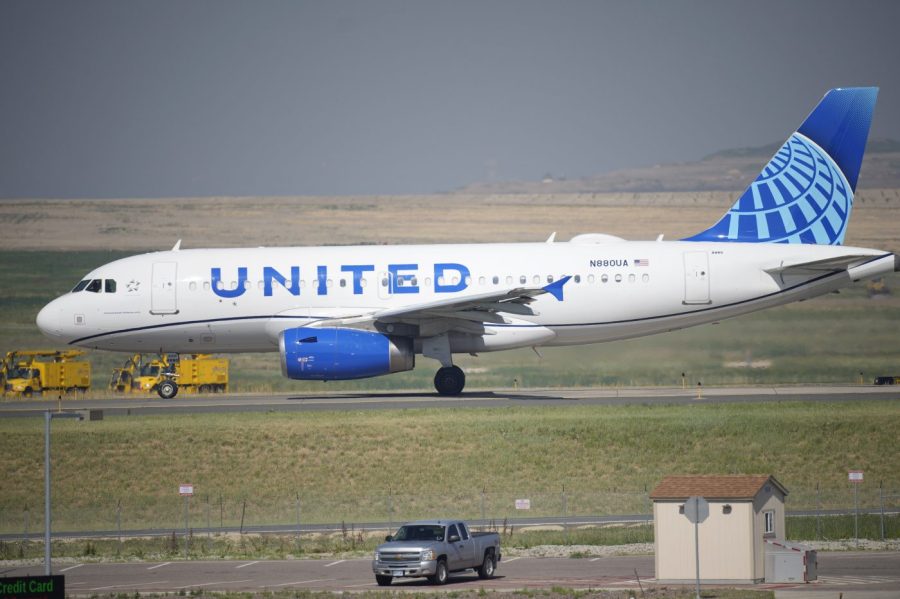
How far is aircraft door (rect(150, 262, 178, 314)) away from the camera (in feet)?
141

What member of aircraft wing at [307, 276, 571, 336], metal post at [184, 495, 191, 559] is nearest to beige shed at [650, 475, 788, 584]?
metal post at [184, 495, 191, 559]

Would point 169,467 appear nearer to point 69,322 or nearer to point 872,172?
point 69,322

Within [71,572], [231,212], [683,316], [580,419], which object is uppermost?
[231,212]

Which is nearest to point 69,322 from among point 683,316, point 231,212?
point 683,316

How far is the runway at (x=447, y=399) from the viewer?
135 ft

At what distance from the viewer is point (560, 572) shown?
26172mm

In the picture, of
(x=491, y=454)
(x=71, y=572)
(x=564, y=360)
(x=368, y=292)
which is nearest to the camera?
(x=71, y=572)

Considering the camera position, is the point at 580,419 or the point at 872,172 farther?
the point at 872,172

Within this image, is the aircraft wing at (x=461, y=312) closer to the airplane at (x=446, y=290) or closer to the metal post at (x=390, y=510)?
the airplane at (x=446, y=290)

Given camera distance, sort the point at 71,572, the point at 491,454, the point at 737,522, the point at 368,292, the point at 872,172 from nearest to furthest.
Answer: the point at 737,522
the point at 71,572
the point at 491,454
the point at 368,292
the point at 872,172

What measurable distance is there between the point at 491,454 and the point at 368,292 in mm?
8552

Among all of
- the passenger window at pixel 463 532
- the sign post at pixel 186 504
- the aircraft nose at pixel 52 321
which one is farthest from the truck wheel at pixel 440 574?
the aircraft nose at pixel 52 321

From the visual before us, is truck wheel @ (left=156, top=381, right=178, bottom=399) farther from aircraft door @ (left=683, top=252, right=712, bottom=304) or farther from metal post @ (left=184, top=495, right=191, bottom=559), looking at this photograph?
aircraft door @ (left=683, top=252, right=712, bottom=304)

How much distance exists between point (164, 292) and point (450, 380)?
9.29 metres
